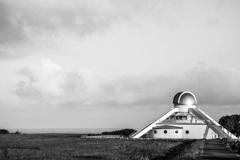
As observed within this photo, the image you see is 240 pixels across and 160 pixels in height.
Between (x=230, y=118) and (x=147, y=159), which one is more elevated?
(x=230, y=118)

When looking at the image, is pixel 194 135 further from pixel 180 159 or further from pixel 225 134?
pixel 180 159

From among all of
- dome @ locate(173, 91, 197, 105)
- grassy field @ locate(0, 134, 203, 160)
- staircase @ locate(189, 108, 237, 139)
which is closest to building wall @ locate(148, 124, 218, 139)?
staircase @ locate(189, 108, 237, 139)

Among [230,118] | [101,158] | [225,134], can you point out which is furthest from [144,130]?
[101,158]

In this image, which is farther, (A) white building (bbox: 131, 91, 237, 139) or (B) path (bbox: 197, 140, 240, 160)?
(A) white building (bbox: 131, 91, 237, 139)

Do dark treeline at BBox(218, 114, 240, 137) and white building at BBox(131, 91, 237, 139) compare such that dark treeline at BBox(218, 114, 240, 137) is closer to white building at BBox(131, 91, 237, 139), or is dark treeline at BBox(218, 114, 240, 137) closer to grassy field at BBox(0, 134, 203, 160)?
white building at BBox(131, 91, 237, 139)

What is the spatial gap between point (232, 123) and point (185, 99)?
25.6 meters

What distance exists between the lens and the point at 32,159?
1048 inches

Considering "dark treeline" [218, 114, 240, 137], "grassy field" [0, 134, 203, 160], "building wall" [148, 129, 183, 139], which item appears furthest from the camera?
"dark treeline" [218, 114, 240, 137]

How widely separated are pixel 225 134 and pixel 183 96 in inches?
687

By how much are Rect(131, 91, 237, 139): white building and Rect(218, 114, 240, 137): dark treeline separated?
1706 cm

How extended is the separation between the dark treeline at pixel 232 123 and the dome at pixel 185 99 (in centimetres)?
1730

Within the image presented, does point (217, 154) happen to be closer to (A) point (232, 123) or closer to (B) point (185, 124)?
(B) point (185, 124)

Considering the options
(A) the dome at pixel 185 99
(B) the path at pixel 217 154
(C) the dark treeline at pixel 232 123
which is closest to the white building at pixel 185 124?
(A) the dome at pixel 185 99

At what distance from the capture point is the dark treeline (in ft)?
354
